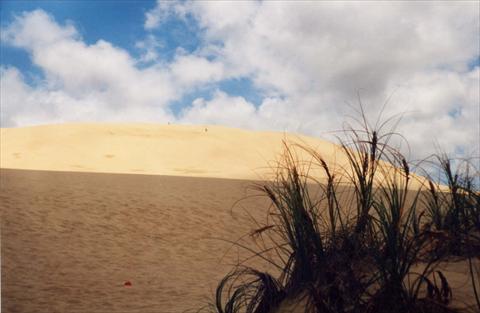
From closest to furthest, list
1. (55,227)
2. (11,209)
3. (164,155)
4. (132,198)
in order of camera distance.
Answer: (55,227)
(11,209)
(132,198)
(164,155)

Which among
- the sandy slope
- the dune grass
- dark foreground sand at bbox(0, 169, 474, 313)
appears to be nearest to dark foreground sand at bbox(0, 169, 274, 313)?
dark foreground sand at bbox(0, 169, 474, 313)

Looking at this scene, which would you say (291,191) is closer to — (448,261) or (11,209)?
(448,261)

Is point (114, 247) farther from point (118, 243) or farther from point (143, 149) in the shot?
point (143, 149)

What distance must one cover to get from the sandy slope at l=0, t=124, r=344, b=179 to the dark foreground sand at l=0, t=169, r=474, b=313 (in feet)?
41.5

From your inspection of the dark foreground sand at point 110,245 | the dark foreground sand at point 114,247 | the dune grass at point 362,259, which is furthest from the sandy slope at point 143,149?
the dune grass at point 362,259

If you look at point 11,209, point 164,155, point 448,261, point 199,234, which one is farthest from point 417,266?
point 164,155

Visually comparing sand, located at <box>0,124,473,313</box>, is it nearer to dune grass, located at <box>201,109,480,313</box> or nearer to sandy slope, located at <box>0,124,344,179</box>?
dune grass, located at <box>201,109,480,313</box>

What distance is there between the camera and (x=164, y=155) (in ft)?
118

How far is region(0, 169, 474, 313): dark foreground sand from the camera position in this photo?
6742 mm

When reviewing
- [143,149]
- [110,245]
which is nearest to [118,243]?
[110,245]

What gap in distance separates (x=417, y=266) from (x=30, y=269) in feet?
21.5

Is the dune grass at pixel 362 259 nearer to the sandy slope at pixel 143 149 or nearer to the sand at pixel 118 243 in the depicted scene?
the sand at pixel 118 243

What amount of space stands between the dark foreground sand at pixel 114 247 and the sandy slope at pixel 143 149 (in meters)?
12.7

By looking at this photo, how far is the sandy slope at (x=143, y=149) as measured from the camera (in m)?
30.8
